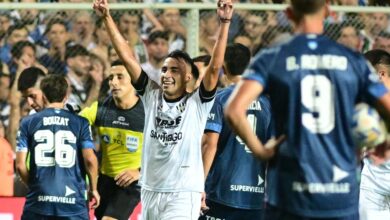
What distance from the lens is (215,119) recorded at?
28.7 ft

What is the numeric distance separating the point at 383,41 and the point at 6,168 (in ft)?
17.5

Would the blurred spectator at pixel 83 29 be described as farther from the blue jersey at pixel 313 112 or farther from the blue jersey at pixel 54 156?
the blue jersey at pixel 313 112

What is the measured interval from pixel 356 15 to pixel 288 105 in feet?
27.3

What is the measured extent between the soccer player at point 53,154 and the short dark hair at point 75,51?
343 centimetres

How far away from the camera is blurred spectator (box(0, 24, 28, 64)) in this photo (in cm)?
1286

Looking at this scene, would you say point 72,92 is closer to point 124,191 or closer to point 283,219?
point 124,191

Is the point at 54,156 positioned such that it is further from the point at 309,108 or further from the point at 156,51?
the point at 309,108

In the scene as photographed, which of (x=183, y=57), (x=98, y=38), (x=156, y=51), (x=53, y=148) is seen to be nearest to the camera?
(x=183, y=57)

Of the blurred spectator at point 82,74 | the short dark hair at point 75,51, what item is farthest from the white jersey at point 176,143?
the short dark hair at point 75,51

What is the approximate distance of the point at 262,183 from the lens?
8.96 metres

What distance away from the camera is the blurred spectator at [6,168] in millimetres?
11250

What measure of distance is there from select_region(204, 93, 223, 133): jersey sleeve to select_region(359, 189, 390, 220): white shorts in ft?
5.26

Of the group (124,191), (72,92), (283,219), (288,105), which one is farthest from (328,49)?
(72,92)

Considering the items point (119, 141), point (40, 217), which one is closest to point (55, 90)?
point (40, 217)
